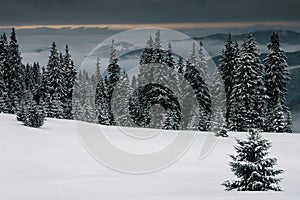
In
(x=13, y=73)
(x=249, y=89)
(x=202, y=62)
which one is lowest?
(x=249, y=89)

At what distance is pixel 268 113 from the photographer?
4547 cm

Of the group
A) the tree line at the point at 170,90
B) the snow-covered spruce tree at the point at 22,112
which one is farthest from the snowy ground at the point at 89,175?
the tree line at the point at 170,90

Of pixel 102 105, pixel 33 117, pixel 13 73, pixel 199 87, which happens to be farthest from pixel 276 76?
pixel 13 73

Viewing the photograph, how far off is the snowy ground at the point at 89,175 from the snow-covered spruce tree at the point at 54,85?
34397mm

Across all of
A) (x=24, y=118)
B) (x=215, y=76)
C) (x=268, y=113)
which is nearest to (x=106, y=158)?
(x=24, y=118)

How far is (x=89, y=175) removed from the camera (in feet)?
47.1

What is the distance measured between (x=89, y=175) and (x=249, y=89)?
31.7m

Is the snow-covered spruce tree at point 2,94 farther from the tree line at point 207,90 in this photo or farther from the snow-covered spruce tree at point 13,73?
the tree line at point 207,90

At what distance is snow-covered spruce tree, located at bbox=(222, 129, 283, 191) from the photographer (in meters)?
12.7

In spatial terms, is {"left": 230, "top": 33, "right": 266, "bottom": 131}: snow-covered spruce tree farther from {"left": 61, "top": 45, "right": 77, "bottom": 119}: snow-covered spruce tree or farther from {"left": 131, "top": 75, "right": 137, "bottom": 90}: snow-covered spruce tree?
{"left": 61, "top": 45, "right": 77, "bottom": 119}: snow-covered spruce tree

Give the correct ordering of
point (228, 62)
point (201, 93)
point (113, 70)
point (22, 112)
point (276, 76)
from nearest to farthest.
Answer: point (22, 112)
point (276, 76)
point (201, 93)
point (228, 62)
point (113, 70)

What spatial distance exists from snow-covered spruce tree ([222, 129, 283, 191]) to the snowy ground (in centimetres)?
54

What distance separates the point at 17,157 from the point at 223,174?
822 cm

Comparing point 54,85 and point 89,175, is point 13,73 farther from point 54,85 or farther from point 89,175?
point 89,175
